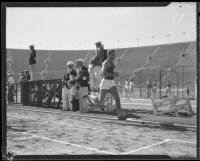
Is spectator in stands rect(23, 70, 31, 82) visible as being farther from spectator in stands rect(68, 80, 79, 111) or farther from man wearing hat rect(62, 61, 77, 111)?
spectator in stands rect(68, 80, 79, 111)

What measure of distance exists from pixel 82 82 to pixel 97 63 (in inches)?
35.3

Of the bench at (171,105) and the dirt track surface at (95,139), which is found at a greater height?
the bench at (171,105)

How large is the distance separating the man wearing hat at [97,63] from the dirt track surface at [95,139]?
9.55 feet

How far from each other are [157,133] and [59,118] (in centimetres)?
362

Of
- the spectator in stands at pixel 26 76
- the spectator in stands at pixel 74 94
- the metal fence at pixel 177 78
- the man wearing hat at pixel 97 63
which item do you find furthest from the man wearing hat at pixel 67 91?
the metal fence at pixel 177 78

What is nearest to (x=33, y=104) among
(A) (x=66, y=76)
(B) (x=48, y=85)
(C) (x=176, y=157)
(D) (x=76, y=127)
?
(B) (x=48, y=85)

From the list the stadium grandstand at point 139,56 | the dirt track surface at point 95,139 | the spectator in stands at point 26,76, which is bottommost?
the dirt track surface at point 95,139

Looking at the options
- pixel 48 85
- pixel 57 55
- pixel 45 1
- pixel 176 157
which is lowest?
pixel 176 157

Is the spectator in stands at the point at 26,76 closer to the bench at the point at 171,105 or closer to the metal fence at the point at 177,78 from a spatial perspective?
the metal fence at the point at 177,78

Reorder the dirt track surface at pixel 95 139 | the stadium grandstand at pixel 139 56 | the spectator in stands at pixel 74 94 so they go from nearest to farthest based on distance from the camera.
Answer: the dirt track surface at pixel 95 139
the spectator in stands at pixel 74 94
the stadium grandstand at pixel 139 56

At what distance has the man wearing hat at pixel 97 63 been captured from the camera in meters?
10.5

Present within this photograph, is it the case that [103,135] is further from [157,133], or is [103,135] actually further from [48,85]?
[48,85]

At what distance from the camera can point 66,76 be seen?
37.8 ft

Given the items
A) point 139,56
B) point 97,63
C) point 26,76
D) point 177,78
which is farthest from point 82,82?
point 139,56
